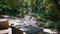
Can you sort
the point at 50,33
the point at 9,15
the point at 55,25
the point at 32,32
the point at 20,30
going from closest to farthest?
1. the point at 32,32
2. the point at 20,30
3. the point at 50,33
4. the point at 55,25
5. the point at 9,15

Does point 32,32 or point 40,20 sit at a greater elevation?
point 40,20

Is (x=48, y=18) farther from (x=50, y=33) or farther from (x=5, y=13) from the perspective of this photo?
(x=5, y=13)

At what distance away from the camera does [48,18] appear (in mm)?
9133

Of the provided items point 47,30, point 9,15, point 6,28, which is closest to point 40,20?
point 47,30

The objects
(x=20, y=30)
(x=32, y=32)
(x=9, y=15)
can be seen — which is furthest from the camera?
(x=9, y=15)

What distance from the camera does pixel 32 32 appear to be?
136 inches

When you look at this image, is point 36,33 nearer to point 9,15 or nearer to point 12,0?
point 12,0

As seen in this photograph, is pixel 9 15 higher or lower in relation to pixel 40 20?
higher

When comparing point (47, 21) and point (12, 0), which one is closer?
point (12, 0)

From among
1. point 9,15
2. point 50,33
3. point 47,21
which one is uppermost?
point 9,15

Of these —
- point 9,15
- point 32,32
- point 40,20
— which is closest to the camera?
point 32,32

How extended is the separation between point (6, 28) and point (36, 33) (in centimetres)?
93

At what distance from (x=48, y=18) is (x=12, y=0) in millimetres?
5561

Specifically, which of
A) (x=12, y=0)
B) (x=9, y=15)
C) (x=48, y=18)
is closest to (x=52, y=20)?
(x=48, y=18)
